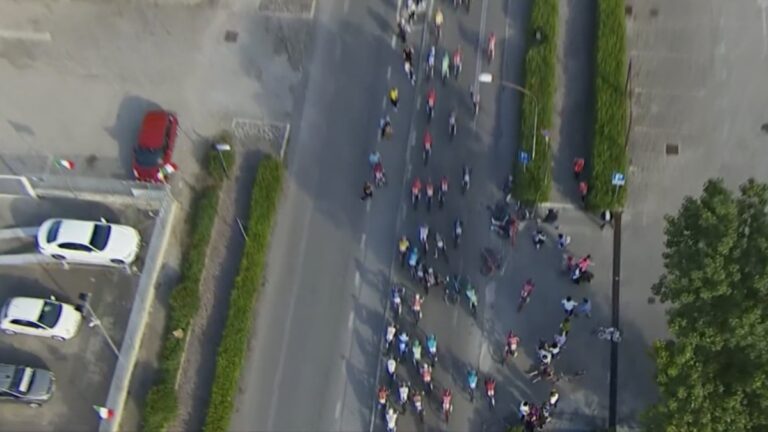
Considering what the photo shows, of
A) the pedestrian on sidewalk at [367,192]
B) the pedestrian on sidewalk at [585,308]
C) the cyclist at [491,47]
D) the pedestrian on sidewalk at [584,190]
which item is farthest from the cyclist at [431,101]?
the pedestrian on sidewalk at [585,308]

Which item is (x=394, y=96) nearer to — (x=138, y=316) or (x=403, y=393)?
(x=403, y=393)

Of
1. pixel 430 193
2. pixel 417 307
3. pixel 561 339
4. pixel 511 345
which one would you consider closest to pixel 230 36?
pixel 430 193

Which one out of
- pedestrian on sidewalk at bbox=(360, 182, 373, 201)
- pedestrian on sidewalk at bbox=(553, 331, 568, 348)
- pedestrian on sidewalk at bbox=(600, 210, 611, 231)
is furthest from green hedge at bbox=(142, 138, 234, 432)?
pedestrian on sidewalk at bbox=(600, 210, 611, 231)

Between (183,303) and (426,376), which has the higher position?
(183,303)

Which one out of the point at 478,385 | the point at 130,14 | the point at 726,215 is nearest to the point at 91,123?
the point at 130,14

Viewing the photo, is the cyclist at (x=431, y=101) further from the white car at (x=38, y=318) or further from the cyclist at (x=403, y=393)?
the white car at (x=38, y=318)

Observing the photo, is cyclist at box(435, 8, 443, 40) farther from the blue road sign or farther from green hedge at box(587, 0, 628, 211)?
the blue road sign
